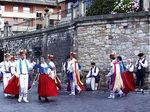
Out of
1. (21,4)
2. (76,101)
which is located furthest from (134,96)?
(21,4)

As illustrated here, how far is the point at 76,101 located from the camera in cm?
1658

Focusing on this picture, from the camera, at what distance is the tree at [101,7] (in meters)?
29.3

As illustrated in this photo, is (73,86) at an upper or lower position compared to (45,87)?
lower

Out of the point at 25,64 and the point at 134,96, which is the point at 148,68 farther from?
the point at 25,64

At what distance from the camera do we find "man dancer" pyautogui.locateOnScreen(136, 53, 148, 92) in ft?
70.3

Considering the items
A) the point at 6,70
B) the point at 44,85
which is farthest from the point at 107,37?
the point at 44,85

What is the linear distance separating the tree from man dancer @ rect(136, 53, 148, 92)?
27.0 feet

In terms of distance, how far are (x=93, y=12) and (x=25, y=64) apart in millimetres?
13267

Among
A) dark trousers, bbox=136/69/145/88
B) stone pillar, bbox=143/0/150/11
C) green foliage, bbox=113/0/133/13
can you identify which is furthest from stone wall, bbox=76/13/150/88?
green foliage, bbox=113/0/133/13

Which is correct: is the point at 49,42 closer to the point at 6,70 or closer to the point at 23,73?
the point at 6,70

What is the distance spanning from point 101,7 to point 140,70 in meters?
9.94

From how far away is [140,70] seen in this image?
21547 millimetres

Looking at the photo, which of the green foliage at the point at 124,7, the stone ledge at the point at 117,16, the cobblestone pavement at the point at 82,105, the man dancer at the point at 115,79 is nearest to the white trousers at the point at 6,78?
the cobblestone pavement at the point at 82,105

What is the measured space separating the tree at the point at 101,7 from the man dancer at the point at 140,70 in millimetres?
8232
